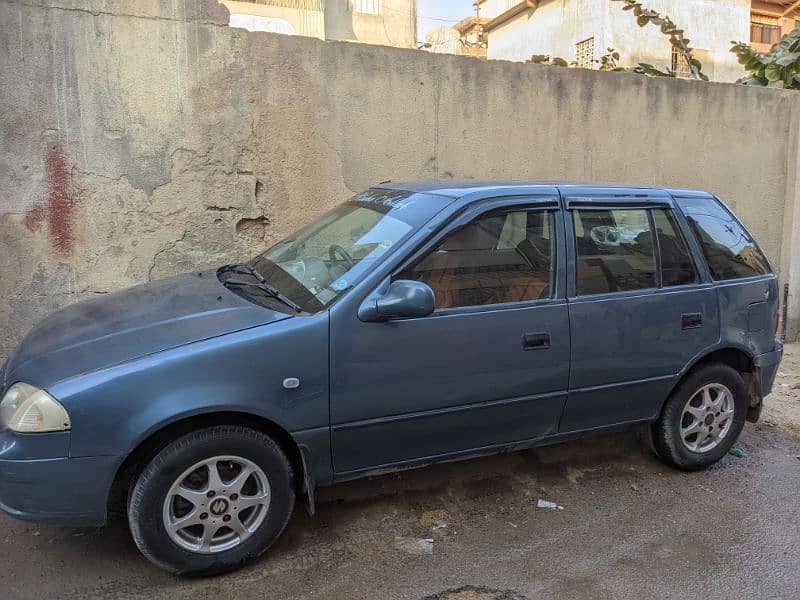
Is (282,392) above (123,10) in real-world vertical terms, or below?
below

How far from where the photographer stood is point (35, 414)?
2594 mm

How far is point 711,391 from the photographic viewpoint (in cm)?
405

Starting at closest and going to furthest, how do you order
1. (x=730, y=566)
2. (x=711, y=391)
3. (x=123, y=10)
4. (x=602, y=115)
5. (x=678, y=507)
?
(x=730, y=566), (x=678, y=507), (x=711, y=391), (x=123, y=10), (x=602, y=115)

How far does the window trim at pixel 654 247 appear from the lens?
3516 mm

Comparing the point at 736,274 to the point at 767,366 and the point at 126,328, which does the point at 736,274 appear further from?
the point at 126,328

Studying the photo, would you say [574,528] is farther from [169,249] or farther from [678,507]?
[169,249]

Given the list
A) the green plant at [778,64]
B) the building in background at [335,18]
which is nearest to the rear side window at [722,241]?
the green plant at [778,64]

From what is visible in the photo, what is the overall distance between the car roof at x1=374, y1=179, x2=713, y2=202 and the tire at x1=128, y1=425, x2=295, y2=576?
5.23ft

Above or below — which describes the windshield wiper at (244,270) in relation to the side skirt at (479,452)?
above

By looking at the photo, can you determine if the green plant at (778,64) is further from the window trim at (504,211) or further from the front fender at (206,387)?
the front fender at (206,387)

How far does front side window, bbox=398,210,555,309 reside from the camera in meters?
3.23

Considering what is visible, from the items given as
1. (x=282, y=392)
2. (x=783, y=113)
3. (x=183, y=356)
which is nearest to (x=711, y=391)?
(x=282, y=392)

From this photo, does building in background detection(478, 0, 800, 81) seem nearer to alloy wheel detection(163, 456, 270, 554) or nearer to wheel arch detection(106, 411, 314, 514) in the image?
wheel arch detection(106, 411, 314, 514)

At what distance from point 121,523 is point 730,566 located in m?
2.95
